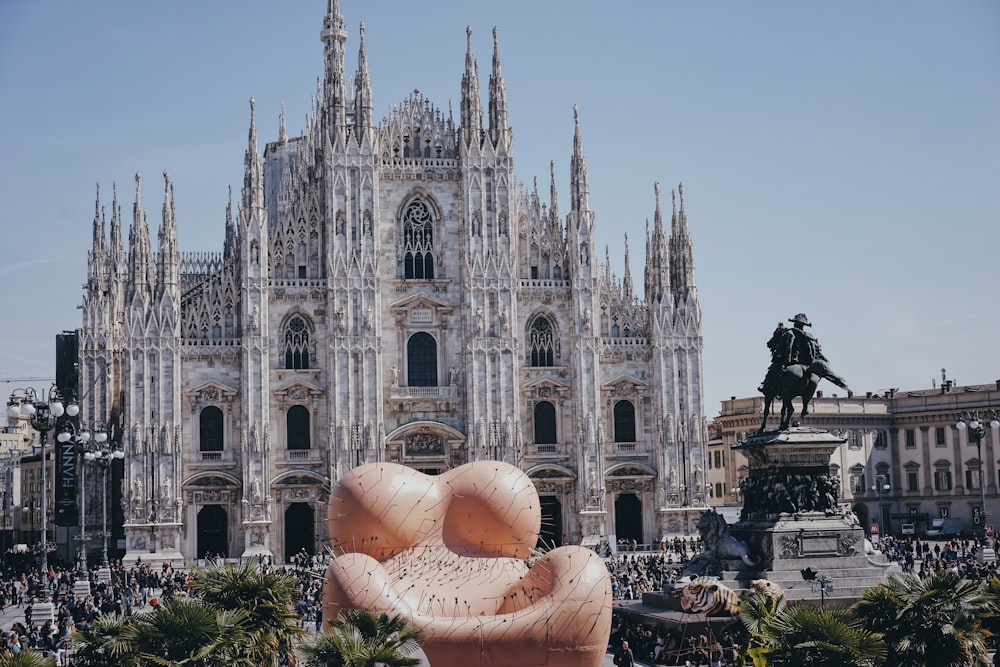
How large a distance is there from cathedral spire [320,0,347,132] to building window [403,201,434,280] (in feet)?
16.3

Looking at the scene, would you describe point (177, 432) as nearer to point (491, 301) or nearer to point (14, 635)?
point (491, 301)

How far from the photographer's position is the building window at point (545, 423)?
6172 centimetres

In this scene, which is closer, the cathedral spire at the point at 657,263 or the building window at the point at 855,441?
the cathedral spire at the point at 657,263

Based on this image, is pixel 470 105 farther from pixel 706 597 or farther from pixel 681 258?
pixel 706 597

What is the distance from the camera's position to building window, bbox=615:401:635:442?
205ft

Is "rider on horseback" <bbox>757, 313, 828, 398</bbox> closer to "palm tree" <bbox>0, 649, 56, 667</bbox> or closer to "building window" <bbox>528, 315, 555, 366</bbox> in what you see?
"palm tree" <bbox>0, 649, 56, 667</bbox>

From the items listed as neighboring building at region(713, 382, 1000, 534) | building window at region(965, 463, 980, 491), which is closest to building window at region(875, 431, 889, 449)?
neighboring building at region(713, 382, 1000, 534)

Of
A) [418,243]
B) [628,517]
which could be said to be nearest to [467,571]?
[418,243]

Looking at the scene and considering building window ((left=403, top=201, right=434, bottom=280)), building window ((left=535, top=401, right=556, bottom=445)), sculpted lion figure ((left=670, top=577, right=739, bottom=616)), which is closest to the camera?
sculpted lion figure ((left=670, top=577, right=739, bottom=616))

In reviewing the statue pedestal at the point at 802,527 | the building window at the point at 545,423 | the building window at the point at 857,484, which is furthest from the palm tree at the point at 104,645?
the building window at the point at 857,484

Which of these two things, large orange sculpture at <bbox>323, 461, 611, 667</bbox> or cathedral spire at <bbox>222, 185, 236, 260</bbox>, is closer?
large orange sculpture at <bbox>323, 461, 611, 667</bbox>

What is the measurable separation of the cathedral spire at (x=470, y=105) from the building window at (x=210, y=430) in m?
15.8

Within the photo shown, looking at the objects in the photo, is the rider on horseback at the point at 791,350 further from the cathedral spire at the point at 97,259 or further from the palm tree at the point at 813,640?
the cathedral spire at the point at 97,259

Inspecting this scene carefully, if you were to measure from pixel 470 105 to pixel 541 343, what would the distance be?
10.8 metres
